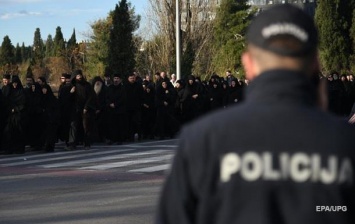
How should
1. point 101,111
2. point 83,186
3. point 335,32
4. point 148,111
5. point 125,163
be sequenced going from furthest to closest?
point 335,32 → point 148,111 → point 101,111 → point 125,163 → point 83,186

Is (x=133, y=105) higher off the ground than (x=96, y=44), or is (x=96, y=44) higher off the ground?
(x=96, y=44)

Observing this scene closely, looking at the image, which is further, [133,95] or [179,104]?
[179,104]

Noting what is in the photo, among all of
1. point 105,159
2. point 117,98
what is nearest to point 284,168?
point 105,159

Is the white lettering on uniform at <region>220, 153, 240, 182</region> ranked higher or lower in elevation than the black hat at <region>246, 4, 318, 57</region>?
lower

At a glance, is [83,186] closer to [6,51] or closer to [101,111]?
[101,111]

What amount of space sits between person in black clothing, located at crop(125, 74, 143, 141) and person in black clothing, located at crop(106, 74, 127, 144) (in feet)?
1.66

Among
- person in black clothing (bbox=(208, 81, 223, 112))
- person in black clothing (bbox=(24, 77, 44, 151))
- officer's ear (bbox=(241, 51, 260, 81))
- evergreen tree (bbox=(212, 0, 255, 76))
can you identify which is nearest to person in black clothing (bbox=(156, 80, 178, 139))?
person in black clothing (bbox=(208, 81, 223, 112))

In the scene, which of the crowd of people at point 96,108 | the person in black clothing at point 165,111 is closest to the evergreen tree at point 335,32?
the crowd of people at point 96,108

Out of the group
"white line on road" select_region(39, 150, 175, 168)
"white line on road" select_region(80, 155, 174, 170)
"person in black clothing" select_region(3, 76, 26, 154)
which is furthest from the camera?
"person in black clothing" select_region(3, 76, 26, 154)

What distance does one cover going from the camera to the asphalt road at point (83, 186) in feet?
33.4

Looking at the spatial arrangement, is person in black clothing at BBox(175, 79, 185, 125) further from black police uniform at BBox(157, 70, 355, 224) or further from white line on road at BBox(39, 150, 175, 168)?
black police uniform at BBox(157, 70, 355, 224)

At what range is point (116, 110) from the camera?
2170 cm

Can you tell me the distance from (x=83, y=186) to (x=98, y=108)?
25.4 feet

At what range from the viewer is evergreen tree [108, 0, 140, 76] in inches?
1444
